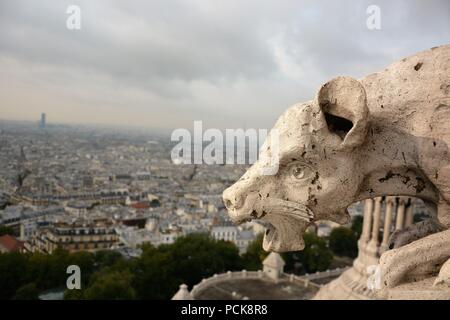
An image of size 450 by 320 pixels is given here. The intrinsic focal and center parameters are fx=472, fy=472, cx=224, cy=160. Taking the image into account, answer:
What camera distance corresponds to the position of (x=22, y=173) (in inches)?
2766

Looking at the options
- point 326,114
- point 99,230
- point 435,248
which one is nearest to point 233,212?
point 326,114

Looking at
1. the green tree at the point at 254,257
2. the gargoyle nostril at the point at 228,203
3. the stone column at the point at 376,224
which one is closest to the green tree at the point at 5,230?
the green tree at the point at 254,257

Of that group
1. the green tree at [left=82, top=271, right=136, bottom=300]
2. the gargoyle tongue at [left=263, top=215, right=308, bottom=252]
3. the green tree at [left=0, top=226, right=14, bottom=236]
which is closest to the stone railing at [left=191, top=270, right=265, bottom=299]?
the green tree at [left=82, top=271, right=136, bottom=300]

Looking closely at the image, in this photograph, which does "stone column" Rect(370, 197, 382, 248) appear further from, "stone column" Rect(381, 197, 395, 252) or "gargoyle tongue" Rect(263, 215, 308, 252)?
"gargoyle tongue" Rect(263, 215, 308, 252)

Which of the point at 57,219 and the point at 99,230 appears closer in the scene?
the point at 99,230

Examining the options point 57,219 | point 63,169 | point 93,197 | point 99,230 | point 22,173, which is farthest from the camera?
point 63,169

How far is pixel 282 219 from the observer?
2.71 meters

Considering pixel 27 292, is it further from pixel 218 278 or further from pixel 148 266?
pixel 218 278

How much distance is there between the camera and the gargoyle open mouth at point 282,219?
2656 millimetres

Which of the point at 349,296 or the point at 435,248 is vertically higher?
the point at 435,248

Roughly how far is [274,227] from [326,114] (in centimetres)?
72

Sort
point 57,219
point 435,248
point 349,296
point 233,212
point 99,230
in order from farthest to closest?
point 57,219
point 99,230
point 349,296
point 233,212
point 435,248

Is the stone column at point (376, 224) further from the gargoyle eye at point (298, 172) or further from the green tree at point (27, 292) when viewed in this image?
the green tree at point (27, 292)

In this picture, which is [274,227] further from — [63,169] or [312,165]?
[63,169]
